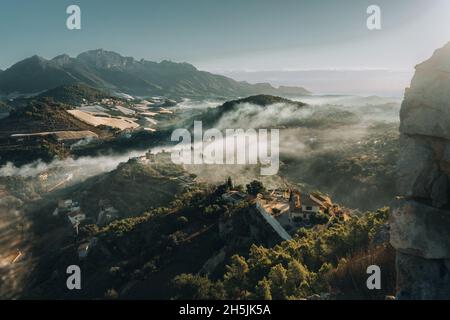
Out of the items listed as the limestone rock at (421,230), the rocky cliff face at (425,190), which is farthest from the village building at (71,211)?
the rocky cliff face at (425,190)

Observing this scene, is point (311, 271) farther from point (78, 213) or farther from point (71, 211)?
point (71, 211)

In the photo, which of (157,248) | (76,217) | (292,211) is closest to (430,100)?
(292,211)

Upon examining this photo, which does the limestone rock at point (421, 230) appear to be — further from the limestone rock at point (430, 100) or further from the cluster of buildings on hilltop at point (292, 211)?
the cluster of buildings on hilltop at point (292, 211)

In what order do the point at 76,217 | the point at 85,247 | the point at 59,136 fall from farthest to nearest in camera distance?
the point at 59,136 < the point at 76,217 < the point at 85,247

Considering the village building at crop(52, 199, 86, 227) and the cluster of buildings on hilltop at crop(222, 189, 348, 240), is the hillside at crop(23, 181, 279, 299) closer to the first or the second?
the cluster of buildings on hilltop at crop(222, 189, 348, 240)

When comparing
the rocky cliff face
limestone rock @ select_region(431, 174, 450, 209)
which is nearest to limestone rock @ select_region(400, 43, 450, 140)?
the rocky cliff face
